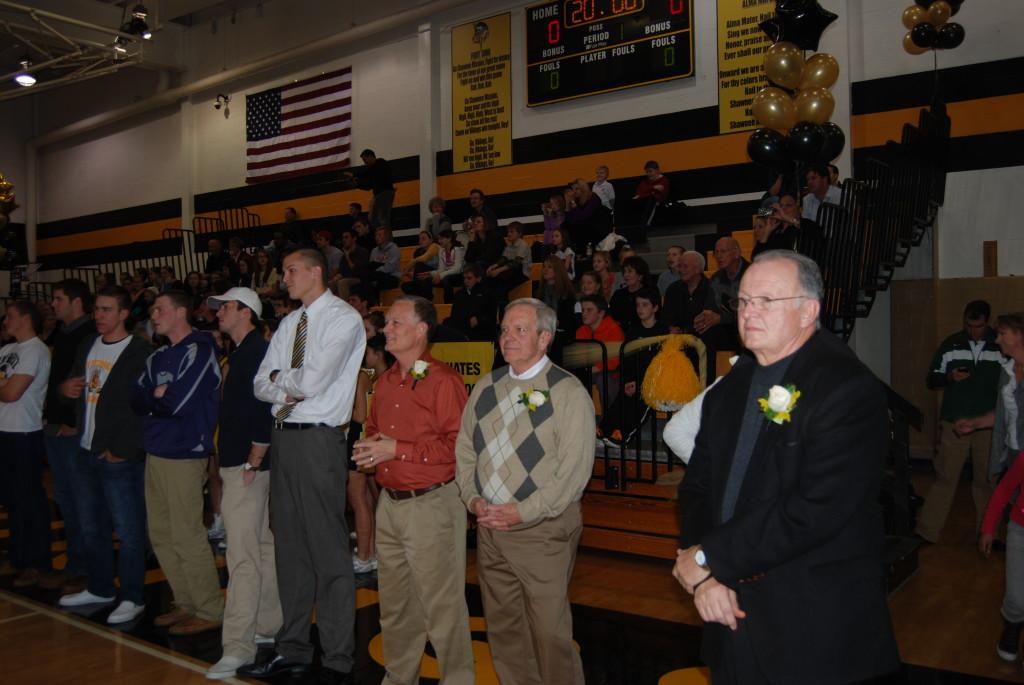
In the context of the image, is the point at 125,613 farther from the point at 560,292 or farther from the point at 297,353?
the point at 560,292

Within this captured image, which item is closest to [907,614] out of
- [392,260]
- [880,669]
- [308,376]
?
[880,669]

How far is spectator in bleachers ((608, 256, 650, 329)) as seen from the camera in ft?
24.8

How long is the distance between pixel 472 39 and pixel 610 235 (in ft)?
17.0

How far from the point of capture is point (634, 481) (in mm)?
5957

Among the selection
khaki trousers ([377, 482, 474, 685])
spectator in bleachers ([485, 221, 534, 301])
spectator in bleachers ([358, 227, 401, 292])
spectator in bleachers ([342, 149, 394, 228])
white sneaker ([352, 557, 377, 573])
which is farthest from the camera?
spectator in bleachers ([342, 149, 394, 228])

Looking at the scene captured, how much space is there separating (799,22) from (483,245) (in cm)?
540

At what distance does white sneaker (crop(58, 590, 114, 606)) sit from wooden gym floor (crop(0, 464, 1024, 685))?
77 millimetres

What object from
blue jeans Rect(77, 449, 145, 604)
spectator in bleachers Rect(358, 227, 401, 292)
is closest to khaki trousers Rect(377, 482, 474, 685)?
blue jeans Rect(77, 449, 145, 604)

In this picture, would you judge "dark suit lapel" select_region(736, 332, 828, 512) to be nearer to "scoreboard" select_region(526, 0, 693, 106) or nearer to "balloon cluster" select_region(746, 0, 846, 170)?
"balloon cluster" select_region(746, 0, 846, 170)

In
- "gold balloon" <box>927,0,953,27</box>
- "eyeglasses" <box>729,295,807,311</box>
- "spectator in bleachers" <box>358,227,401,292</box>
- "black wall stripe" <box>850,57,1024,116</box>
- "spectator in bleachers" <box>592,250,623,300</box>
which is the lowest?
"eyeglasses" <box>729,295,807,311</box>

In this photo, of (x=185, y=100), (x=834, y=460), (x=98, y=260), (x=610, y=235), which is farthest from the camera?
(x=98, y=260)

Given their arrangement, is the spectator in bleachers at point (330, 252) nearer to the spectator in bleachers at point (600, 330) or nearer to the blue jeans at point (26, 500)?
the spectator in bleachers at point (600, 330)

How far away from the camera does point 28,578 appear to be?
18.1 feet

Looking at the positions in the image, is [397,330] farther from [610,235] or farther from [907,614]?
[610,235]
